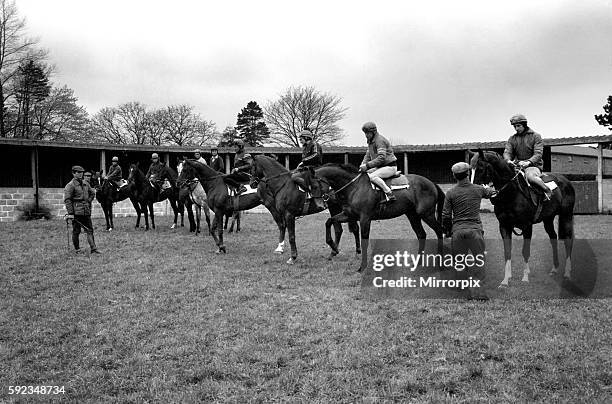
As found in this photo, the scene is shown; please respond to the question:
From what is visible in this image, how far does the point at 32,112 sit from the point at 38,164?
11728mm

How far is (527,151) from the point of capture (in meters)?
8.71

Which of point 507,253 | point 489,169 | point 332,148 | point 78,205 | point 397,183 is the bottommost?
point 507,253

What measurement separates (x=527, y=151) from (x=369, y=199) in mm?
3012

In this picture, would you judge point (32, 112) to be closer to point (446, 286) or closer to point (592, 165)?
point (446, 286)

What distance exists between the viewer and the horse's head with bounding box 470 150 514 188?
765cm

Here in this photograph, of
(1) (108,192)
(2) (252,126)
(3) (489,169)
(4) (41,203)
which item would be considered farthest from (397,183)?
(2) (252,126)

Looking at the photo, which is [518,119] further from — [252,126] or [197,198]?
[252,126]

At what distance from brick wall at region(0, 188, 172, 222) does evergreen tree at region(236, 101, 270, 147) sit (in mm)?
27393

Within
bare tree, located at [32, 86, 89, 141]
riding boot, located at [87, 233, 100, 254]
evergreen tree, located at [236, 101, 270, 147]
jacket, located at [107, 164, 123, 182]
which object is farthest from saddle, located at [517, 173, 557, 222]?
evergreen tree, located at [236, 101, 270, 147]

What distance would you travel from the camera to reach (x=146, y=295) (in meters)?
7.78

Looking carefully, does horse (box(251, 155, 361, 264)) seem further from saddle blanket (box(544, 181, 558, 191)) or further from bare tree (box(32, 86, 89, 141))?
bare tree (box(32, 86, 89, 141))

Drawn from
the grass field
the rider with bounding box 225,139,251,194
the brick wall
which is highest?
the rider with bounding box 225,139,251,194

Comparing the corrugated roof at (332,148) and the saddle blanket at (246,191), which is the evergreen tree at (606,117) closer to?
the corrugated roof at (332,148)

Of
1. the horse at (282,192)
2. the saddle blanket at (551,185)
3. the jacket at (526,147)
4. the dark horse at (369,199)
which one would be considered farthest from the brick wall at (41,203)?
the saddle blanket at (551,185)
